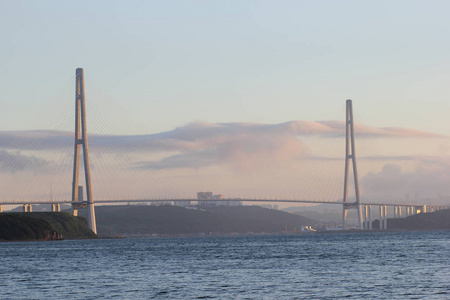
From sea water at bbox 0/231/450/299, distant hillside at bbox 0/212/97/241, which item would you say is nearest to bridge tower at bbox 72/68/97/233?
distant hillside at bbox 0/212/97/241

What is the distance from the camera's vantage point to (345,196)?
192500mm

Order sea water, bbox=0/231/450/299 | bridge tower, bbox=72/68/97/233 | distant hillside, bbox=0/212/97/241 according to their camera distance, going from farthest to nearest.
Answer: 1. distant hillside, bbox=0/212/97/241
2. bridge tower, bbox=72/68/97/233
3. sea water, bbox=0/231/450/299

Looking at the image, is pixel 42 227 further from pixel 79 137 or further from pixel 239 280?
pixel 239 280

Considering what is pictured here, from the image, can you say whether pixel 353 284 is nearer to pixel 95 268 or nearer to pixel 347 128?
pixel 95 268

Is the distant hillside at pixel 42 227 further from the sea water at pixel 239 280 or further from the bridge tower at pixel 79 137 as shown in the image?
the sea water at pixel 239 280

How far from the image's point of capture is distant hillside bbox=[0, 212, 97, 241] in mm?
166875

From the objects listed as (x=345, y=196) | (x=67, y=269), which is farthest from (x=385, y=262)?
(x=345, y=196)

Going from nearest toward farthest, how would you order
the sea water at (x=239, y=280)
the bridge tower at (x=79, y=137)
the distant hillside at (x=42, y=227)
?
→ the sea water at (x=239, y=280)
the bridge tower at (x=79, y=137)
the distant hillside at (x=42, y=227)

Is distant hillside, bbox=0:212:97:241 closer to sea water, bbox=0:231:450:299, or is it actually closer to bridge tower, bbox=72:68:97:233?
bridge tower, bbox=72:68:97:233

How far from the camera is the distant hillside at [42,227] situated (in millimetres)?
166875

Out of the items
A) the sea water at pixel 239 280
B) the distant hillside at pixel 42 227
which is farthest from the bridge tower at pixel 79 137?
the sea water at pixel 239 280

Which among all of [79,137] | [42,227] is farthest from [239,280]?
[42,227]

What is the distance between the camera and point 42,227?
17338 cm

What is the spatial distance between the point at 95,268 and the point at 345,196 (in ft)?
447
